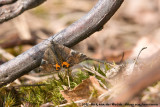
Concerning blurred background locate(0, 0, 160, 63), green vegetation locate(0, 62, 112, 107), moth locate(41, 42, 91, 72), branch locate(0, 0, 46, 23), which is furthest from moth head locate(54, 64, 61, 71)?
blurred background locate(0, 0, 160, 63)

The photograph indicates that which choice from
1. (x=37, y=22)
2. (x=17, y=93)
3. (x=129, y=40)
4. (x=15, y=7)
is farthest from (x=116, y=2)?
(x=37, y=22)

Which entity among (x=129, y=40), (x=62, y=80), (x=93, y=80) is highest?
(x=129, y=40)

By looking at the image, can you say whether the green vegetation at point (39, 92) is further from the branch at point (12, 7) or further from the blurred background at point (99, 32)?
the blurred background at point (99, 32)

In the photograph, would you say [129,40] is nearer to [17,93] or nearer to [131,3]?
[131,3]

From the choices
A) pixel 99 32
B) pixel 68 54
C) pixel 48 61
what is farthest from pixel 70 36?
pixel 99 32

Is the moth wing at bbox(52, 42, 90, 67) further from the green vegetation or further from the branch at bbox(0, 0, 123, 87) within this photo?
the green vegetation

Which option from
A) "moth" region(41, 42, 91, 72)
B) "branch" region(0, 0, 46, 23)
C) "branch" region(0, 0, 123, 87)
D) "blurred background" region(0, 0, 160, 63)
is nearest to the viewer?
"branch" region(0, 0, 123, 87)
